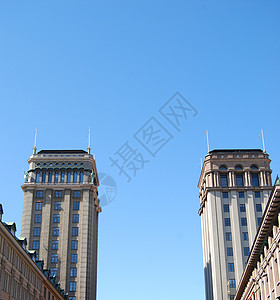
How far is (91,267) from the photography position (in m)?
128

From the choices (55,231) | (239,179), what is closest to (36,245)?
(55,231)

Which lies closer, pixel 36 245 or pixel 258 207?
pixel 36 245

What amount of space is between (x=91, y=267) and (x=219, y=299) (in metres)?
34.7

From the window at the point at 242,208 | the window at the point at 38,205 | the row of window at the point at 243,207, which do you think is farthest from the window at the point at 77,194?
the window at the point at 242,208

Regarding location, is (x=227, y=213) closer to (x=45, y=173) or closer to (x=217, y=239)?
(x=217, y=239)

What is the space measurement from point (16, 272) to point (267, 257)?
119ft

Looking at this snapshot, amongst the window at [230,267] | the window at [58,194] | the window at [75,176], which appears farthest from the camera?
the window at [75,176]

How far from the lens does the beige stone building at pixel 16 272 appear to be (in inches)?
2544

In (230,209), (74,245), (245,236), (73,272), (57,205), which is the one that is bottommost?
(73,272)

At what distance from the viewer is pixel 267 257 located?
59.8 metres

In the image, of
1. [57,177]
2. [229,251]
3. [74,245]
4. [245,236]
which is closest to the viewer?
[229,251]

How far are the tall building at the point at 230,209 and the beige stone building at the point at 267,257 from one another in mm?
46360

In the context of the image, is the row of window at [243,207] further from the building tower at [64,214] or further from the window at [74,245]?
the window at [74,245]

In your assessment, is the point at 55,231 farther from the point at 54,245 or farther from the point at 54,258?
the point at 54,258
